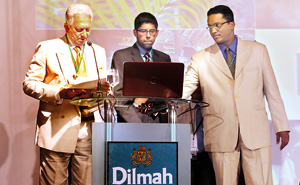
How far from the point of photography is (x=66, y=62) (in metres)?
3.61

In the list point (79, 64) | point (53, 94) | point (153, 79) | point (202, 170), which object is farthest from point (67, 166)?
point (202, 170)

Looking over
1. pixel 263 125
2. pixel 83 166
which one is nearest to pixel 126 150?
pixel 83 166

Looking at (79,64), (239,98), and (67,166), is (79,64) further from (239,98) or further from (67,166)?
(239,98)

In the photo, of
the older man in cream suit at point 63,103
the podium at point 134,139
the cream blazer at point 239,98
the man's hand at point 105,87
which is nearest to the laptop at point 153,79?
the podium at point 134,139

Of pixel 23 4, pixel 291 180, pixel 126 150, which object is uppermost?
pixel 23 4

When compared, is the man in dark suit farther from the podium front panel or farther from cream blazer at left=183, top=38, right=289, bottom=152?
the podium front panel

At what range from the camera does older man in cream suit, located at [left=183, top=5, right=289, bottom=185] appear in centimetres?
388

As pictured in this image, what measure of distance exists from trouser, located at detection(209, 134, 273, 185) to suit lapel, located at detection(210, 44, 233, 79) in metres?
0.64

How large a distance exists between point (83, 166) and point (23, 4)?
2.07 m

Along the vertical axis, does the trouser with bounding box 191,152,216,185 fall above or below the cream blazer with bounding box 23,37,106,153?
below

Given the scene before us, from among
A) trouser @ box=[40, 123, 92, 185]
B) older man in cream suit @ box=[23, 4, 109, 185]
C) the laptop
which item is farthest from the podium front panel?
trouser @ box=[40, 123, 92, 185]

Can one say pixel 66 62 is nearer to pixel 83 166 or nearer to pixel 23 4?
pixel 83 166

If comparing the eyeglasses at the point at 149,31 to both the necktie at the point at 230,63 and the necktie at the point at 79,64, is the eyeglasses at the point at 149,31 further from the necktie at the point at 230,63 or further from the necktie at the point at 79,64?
the necktie at the point at 79,64

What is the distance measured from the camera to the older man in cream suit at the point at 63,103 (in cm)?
347
